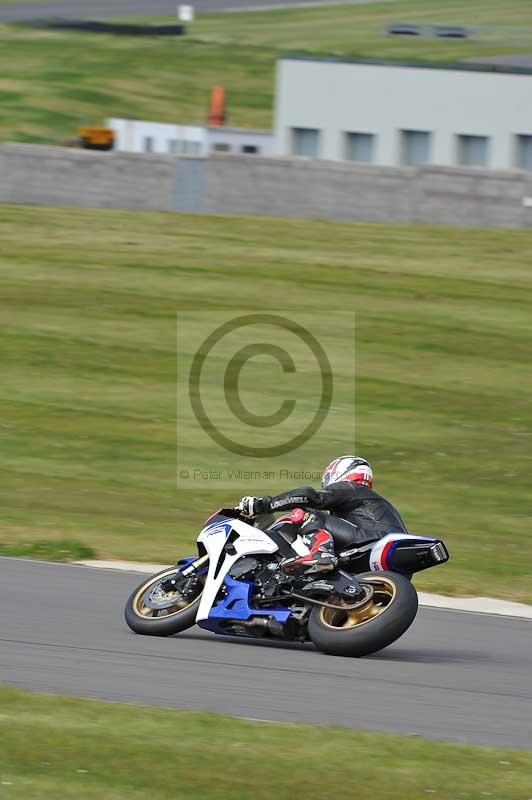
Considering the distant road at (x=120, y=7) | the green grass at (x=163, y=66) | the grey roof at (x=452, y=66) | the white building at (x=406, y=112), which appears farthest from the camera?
the distant road at (x=120, y=7)

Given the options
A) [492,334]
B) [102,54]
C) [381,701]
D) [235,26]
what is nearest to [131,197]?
[492,334]

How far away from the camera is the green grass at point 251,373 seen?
17562 mm

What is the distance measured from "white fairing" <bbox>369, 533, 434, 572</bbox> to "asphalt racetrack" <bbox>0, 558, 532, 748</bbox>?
0.63 m

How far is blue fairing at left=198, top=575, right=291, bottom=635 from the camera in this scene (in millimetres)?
10625

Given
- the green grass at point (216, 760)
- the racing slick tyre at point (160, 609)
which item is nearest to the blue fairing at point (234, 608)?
the racing slick tyre at point (160, 609)

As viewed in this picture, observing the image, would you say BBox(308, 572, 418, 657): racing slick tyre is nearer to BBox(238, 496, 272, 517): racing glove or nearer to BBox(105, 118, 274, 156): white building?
BBox(238, 496, 272, 517): racing glove

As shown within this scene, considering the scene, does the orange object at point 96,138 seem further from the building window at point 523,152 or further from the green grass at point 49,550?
the green grass at point 49,550

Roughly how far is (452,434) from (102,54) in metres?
46.5

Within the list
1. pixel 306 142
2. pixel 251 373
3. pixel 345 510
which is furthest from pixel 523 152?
pixel 345 510

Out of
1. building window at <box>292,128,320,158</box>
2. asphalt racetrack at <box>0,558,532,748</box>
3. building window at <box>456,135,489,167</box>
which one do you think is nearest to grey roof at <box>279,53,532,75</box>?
building window at <box>456,135,489,167</box>

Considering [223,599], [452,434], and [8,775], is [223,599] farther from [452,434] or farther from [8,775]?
[452,434]

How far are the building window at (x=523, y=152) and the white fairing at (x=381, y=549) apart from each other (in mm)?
33950

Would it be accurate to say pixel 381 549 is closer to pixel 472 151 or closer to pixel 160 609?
pixel 160 609

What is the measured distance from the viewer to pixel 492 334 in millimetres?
26984
